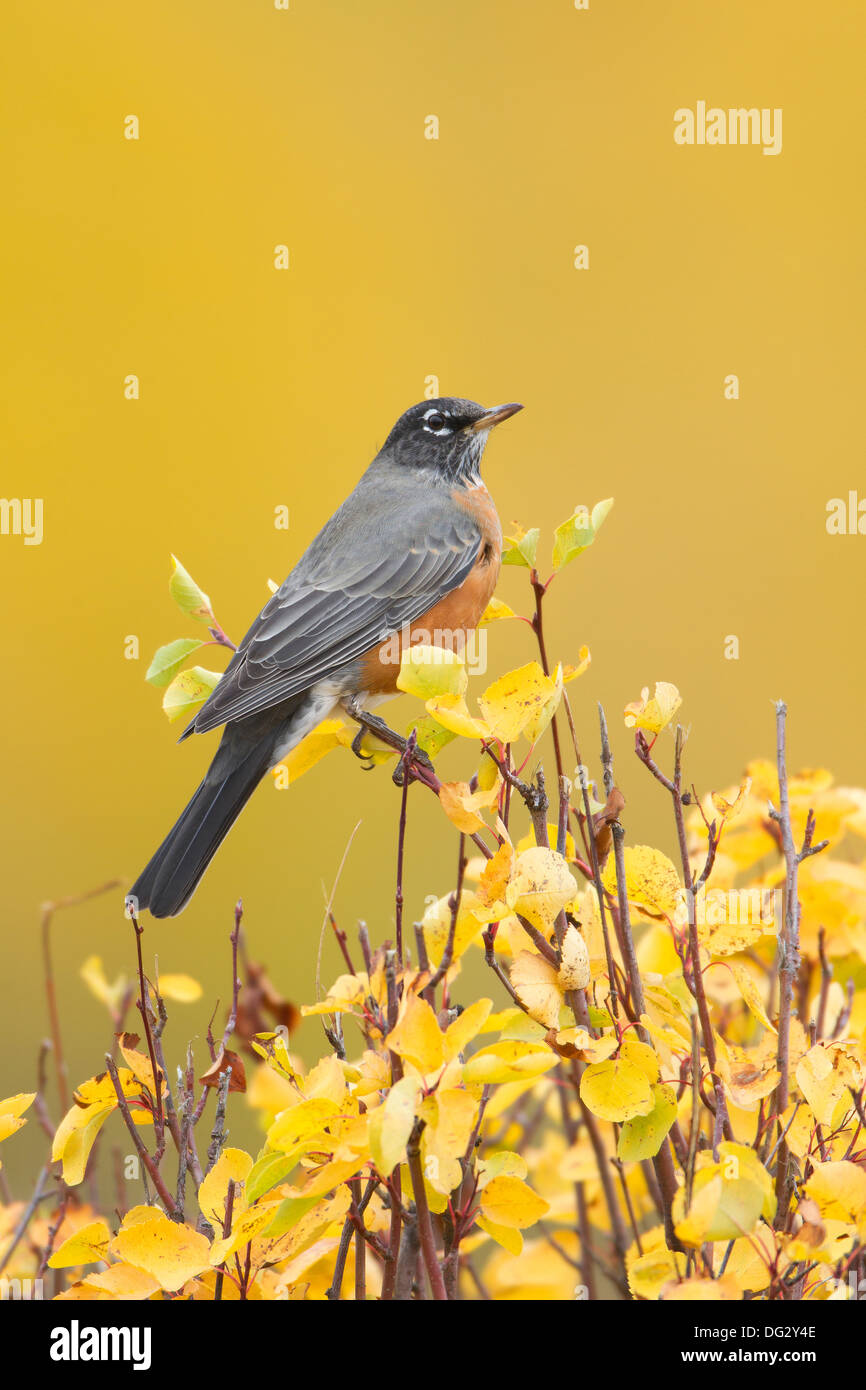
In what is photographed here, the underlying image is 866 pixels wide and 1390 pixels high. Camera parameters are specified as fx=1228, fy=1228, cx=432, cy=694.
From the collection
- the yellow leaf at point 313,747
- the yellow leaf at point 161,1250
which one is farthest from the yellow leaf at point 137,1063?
the yellow leaf at point 313,747

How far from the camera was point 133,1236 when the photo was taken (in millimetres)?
1022

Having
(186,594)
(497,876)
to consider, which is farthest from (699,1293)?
(186,594)

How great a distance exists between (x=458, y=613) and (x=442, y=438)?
2.09ft

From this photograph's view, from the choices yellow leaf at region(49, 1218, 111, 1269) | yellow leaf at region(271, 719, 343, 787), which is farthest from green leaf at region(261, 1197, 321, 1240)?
yellow leaf at region(271, 719, 343, 787)

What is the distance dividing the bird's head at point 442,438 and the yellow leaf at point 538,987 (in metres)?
2.31

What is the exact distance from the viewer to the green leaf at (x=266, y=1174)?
3.34 ft

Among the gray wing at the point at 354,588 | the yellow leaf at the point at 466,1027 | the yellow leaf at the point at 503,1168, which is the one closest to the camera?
the yellow leaf at the point at 466,1027

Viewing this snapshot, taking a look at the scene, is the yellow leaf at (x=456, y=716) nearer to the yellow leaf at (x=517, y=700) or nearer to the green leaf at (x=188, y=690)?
the yellow leaf at (x=517, y=700)

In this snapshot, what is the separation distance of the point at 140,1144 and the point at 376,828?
4.34 m

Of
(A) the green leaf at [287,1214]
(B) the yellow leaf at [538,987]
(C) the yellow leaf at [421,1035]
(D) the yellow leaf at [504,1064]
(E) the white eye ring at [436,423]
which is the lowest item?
(A) the green leaf at [287,1214]

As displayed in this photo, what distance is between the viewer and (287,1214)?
1.01 meters
